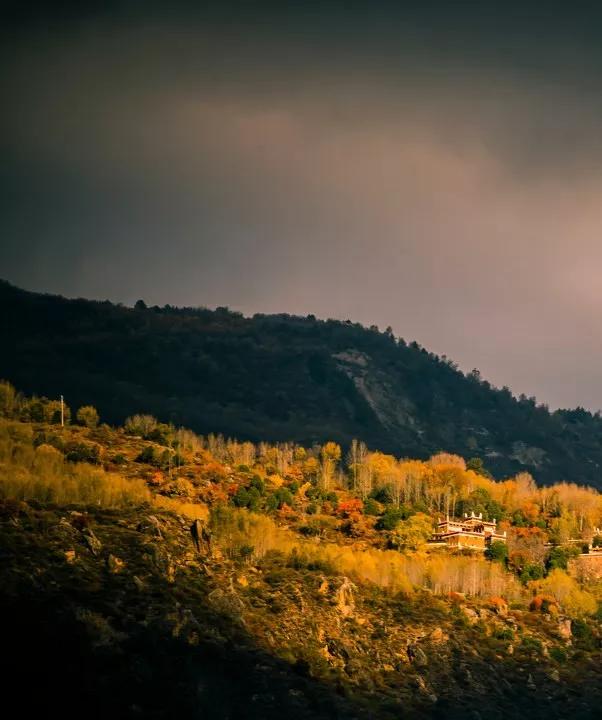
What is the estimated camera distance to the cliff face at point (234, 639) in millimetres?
99625

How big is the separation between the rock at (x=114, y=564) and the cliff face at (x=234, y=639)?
204mm

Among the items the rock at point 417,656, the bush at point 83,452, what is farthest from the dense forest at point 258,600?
the bush at point 83,452

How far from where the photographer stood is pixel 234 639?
118062 millimetres

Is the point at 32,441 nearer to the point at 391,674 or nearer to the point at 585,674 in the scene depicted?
the point at 391,674

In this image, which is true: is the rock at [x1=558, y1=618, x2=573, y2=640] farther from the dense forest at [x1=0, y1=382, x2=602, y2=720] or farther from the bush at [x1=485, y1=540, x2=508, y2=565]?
the bush at [x1=485, y1=540, x2=508, y2=565]

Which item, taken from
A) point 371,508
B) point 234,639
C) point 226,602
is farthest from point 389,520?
point 234,639

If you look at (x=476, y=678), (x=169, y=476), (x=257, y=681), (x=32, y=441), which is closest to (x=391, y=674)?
(x=476, y=678)

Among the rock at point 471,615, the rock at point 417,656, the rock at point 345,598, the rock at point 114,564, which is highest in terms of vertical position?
the rock at point 114,564

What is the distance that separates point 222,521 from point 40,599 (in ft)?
167

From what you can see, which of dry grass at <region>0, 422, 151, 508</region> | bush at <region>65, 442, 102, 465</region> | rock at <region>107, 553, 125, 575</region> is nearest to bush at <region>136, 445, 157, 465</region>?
bush at <region>65, 442, 102, 465</region>

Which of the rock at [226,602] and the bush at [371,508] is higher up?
the bush at [371,508]

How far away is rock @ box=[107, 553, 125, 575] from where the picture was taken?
122 m

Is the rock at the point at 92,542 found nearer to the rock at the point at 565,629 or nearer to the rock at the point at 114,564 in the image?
the rock at the point at 114,564

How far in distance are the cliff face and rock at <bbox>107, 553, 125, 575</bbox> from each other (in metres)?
0.20
